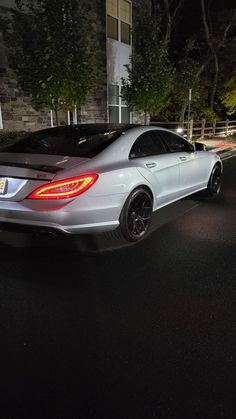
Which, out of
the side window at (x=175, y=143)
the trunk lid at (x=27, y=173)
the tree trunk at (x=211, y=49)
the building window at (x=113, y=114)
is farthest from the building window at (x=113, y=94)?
the trunk lid at (x=27, y=173)

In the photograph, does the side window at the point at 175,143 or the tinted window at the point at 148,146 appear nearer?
the tinted window at the point at 148,146

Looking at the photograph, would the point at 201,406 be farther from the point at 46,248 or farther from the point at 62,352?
the point at 46,248

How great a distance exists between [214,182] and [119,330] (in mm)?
5079

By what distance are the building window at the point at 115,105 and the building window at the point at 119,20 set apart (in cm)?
205

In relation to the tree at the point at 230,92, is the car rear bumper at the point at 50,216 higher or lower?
lower

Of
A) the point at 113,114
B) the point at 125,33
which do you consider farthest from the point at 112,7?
the point at 113,114

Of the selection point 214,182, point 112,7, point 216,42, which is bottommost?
point 214,182

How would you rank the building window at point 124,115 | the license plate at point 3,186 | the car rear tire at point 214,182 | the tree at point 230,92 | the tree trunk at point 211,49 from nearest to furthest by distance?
1. the license plate at point 3,186
2. the car rear tire at point 214,182
3. the building window at point 124,115
4. the tree trunk at point 211,49
5. the tree at point 230,92

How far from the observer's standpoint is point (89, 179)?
4547mm

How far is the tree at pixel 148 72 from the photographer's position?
15.1 metres

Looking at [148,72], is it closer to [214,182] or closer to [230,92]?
[214,182]

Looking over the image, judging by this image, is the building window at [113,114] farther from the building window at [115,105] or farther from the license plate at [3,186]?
the license plate at [3,186]

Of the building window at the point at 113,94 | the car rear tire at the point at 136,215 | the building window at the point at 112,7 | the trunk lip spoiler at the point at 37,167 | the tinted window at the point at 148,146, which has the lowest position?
the car rear tire at the point at 136,215

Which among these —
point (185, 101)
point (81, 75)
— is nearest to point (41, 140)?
point (81, 75)
